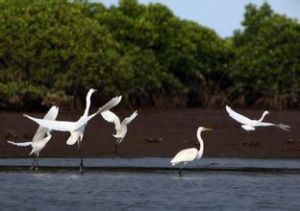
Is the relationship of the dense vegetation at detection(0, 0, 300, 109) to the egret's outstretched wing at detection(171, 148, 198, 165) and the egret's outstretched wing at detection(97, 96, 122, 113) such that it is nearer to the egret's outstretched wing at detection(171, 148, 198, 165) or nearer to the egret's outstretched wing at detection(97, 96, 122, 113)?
the egret's outstretched wing at detection(97, 96, 122, 113)

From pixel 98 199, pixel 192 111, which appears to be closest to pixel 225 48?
pixel 192 111

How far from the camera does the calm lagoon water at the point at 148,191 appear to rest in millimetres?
17875

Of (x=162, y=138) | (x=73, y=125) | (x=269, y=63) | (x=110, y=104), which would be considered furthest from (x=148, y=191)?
(x=269, y=63)

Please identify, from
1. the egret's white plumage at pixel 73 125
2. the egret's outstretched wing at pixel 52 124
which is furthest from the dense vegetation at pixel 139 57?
the egret's outstretched wing at pixel 52 124

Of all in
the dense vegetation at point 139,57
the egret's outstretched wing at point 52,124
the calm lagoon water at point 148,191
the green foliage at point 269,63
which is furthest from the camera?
the green foliage at point 269,63

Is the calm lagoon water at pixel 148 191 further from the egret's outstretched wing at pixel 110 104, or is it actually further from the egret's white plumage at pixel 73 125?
the egret's outstretched wing at pixel 110 104

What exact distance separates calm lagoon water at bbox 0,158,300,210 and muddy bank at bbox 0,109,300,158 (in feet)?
15.8

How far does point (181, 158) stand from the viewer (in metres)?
23.5

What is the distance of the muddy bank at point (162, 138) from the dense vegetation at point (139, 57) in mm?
3426

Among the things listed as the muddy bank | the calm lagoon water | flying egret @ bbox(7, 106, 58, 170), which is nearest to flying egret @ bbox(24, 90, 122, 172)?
flying egret @ bbox(7, 106, 58, 170)

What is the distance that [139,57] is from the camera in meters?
47.1

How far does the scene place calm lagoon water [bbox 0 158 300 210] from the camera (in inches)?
704

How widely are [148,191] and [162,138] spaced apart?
1133cm

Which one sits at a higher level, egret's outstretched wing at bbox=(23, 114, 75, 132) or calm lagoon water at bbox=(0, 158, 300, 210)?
egret's outstretched wing at bbox=(23, 114, 75, 132)
